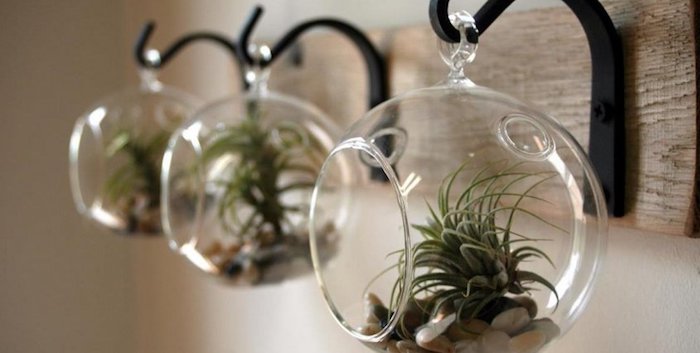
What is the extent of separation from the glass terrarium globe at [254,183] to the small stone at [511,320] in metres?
0.30

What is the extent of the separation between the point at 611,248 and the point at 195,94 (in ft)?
2.20

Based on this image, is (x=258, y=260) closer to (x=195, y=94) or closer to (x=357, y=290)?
(x=357, y=290)

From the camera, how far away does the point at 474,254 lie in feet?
1.22

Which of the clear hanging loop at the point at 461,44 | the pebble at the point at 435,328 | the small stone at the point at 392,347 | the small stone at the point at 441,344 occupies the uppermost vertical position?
the clear hanging loop at the point at 461,44

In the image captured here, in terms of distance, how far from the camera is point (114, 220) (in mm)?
828

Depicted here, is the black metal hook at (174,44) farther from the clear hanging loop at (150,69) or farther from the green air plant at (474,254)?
the green air plant at (474,254)

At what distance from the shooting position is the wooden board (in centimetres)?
41

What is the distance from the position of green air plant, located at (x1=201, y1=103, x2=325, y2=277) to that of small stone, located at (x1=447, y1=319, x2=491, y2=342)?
29cm

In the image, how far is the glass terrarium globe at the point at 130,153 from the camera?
2.70 ft

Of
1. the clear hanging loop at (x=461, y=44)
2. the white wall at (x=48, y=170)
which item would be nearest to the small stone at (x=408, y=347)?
the clear hanging loop at (x=461, y=44)

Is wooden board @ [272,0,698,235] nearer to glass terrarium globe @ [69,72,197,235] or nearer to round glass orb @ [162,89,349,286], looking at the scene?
round glass orb @ [162,89,349,286]

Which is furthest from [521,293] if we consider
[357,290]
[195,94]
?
[195,94]

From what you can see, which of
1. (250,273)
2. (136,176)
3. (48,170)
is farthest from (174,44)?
(48,170)

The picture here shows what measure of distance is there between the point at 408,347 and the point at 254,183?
12.0 inches
